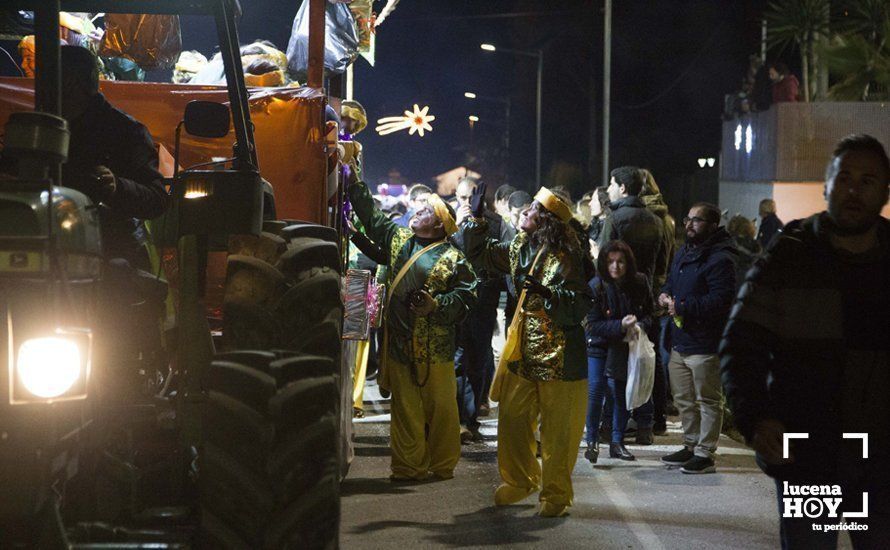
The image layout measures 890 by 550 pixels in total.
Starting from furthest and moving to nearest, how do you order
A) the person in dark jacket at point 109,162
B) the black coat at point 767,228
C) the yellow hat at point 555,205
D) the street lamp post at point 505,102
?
the street lamp post at point 505,102 < the black coat at point 767,228 < the yellow hat at point 555,205 < the person in dark jacket at point 109,162

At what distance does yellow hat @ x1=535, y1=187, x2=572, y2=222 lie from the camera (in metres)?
8.10

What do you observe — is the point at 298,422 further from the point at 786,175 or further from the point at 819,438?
the point at 786,175

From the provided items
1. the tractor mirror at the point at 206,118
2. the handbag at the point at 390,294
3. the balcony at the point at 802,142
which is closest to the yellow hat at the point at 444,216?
the handbag at the point at 390,294

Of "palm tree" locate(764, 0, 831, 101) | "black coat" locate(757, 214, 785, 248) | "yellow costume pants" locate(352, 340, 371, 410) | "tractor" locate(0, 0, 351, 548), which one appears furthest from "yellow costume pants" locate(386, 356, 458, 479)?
"palm tree" locate(764, 0, 831, 101)

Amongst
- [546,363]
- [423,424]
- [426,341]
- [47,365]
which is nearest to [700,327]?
[546,363]

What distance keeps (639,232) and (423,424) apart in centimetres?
322

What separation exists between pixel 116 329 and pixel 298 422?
1070mm

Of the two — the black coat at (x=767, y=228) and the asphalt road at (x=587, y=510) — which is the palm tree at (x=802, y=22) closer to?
the black coat at (x=767, y=228)

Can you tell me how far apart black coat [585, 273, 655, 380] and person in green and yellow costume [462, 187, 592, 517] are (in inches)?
74.5

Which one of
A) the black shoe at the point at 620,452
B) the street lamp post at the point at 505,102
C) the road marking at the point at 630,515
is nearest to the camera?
the road marking at the point at 630,515

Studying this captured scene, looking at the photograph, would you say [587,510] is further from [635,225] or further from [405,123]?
[405,123]

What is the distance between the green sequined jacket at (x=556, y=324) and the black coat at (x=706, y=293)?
1549mm

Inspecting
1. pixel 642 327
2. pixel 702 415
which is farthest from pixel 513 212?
pixel 702 415

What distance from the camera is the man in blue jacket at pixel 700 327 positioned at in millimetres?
9305
